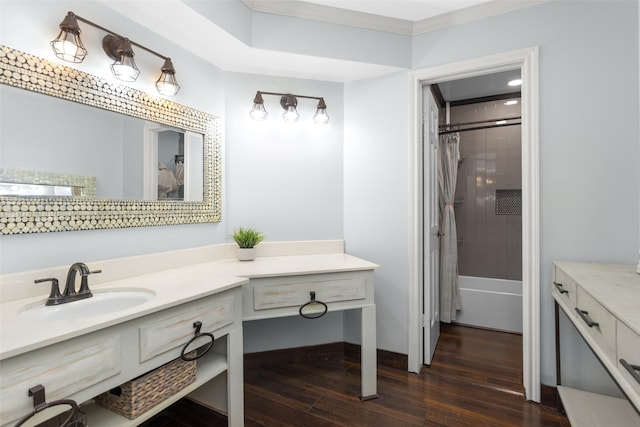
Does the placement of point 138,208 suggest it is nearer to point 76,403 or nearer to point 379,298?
point 76,403

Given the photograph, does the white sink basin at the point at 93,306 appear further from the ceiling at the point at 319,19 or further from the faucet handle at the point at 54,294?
the ceiling at the point at 319,19

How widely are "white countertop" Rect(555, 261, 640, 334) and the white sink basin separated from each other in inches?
66.3

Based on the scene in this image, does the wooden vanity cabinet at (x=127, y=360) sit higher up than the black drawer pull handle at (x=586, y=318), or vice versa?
the black drawer pull handle at (x=586, y=318)

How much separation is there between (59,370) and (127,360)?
0.69 feet

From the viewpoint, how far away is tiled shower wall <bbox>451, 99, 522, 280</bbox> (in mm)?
3564

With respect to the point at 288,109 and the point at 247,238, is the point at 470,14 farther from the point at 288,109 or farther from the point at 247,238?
the point at 247,238

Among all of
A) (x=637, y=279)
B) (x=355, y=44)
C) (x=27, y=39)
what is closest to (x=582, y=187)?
(x=637, y=279)

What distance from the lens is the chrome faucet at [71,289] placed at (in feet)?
4.19

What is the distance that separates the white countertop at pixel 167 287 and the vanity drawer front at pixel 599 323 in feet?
3.30

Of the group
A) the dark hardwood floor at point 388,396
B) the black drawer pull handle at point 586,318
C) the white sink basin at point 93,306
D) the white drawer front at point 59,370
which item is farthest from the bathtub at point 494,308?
the white drawer front at point 59,370

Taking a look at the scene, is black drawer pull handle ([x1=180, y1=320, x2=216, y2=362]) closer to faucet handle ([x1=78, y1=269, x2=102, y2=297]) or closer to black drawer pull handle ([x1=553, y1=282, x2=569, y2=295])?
faucet handle ([x1=78, y1=269, x2=102, y2=297])

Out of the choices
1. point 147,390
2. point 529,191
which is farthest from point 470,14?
point 147,390

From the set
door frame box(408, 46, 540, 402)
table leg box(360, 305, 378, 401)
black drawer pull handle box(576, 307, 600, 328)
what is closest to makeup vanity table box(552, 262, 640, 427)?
black drawer pull handle box(576, 307, 600, 328)

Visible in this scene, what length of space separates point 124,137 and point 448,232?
2.83 m
